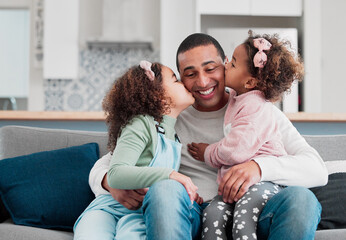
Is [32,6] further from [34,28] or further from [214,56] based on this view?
[214,56]

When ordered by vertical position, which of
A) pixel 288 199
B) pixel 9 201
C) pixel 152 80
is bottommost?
pixel 9 201

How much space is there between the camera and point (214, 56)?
157 centimetres

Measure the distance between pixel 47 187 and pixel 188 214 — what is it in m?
0.79

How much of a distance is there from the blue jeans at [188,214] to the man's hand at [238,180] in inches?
4.7

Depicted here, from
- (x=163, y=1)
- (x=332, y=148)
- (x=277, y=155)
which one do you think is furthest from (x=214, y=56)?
(x=163, y=1)

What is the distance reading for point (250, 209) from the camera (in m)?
1.20

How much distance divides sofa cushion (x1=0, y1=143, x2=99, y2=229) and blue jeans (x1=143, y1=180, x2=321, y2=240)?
65 centimetres

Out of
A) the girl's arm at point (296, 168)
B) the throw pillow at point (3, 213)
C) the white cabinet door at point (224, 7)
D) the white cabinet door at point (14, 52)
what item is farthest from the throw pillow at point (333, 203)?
the white cabinet door at point (14, 52)

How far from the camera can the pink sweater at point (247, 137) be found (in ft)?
4.40

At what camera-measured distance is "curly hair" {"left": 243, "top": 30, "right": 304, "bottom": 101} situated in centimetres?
142

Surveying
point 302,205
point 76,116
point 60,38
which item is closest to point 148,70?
point 302,205

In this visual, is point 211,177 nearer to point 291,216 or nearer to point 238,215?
point 238,215

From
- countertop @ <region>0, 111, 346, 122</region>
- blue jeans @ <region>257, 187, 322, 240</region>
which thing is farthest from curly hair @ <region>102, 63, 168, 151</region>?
countertop @ <region>0, 111, 346, 122</region>

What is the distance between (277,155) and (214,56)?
0.44 meters
